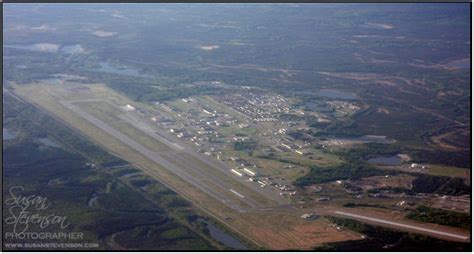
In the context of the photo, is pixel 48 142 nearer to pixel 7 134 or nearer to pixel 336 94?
pixel 7 134

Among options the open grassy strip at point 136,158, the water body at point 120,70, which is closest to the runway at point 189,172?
the open grassy strip at point 136,158

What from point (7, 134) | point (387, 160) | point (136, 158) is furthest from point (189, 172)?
point (7, 134)

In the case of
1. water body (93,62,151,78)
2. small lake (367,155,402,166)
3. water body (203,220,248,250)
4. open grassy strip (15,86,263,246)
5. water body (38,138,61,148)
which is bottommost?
water body (93,62,151,78)

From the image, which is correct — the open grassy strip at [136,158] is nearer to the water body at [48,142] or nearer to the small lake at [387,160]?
the water body at [48,142]

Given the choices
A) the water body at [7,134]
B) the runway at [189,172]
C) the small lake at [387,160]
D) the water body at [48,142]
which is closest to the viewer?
the runway at [189,172]

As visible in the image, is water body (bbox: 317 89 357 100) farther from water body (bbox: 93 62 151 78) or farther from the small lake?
water body (bbox: 93 62 151 78)

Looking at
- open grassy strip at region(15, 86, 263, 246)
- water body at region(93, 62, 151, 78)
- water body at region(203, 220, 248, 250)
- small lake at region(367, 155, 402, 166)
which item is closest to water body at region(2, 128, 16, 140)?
open grassy strip at region(15, 86, 263, 246)

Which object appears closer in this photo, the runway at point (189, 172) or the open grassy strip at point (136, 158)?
the open grassy strip at point (136, 158)

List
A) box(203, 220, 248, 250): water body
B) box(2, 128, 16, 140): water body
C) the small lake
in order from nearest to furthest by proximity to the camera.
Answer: box(203, 220, 248, 250): water body, the small lake, box(2, 128, 16, 140): water body
